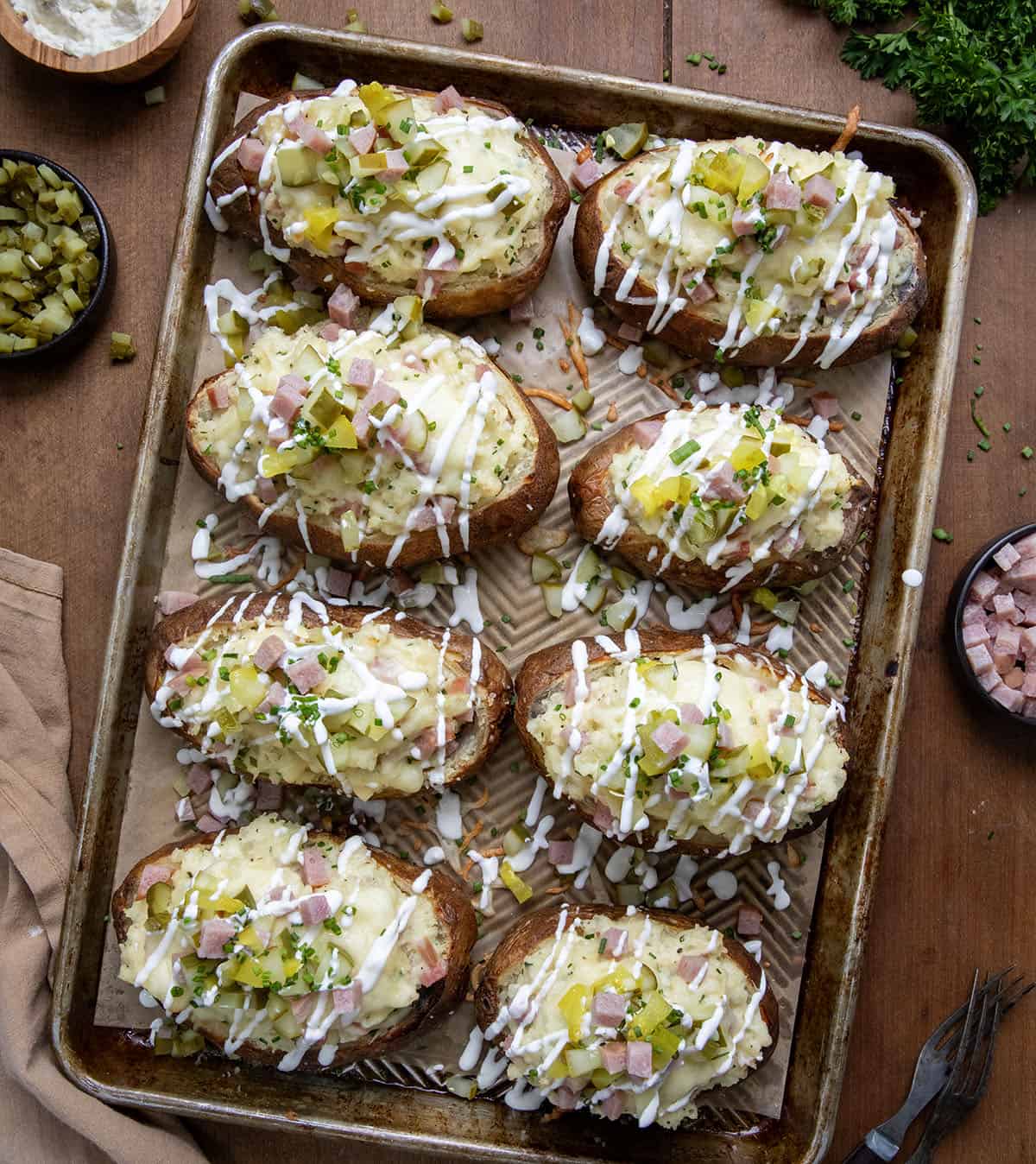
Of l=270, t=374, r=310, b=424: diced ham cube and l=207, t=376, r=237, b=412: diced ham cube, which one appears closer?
l=270, t=374, r=310, b=424: diced ham cube

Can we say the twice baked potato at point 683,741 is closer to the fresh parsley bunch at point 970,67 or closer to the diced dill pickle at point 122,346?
the diced dill pickle at point 122,346

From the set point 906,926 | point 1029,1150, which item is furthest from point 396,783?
point 1029,1150

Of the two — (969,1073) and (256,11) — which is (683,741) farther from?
(256,11)

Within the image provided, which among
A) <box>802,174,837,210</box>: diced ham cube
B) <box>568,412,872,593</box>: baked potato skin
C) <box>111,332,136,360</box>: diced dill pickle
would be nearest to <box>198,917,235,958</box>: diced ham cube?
<box>568,412,872,593</box>: baked potato skin

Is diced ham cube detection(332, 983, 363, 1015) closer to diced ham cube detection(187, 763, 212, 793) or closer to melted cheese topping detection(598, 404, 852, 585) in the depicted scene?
diced ham cube detection(187, 763, 212, 793)

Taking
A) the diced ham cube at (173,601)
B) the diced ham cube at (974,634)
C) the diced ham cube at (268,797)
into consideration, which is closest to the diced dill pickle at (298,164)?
the diced ham cube at (173,601)

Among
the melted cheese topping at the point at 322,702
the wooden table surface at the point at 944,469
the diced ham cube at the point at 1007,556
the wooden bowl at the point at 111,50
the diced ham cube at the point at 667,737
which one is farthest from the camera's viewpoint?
the wooden table surface at the point at 944,469
